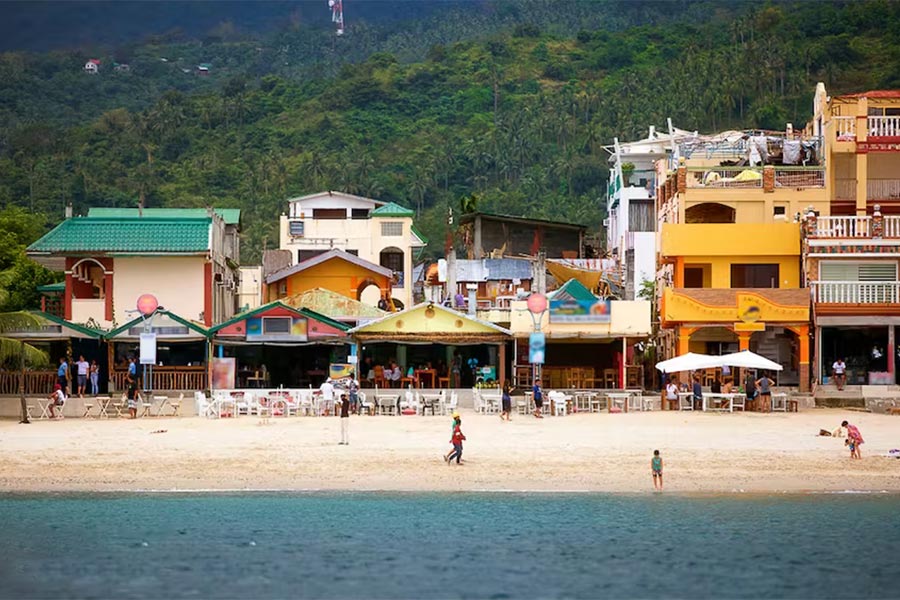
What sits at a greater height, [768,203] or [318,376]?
[768,203]

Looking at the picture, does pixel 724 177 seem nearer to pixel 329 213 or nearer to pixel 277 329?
pixel 277 329

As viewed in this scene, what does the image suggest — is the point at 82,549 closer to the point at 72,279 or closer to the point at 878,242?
the point at 72,279

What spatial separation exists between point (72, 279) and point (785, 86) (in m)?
73.7

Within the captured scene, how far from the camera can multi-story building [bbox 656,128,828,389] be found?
47.0 metres

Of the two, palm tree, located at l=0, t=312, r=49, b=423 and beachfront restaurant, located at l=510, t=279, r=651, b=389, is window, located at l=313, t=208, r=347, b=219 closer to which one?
beachfront restaurant, located at l=510, t=279, r=651, b=389

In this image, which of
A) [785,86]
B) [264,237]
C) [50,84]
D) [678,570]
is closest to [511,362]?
[678,570]

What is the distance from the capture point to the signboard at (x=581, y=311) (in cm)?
4691

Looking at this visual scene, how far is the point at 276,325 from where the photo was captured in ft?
155

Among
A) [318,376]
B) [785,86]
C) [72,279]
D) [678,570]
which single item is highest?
[785,86]

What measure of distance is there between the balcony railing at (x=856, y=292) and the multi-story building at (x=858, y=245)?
0.11ft

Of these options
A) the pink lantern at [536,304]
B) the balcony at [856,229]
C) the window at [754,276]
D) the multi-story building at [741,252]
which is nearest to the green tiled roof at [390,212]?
the multi-story building at [741,252]

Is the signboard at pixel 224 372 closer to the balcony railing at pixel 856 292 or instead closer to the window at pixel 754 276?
the window at pixel 754 276

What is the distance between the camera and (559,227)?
6919 cm

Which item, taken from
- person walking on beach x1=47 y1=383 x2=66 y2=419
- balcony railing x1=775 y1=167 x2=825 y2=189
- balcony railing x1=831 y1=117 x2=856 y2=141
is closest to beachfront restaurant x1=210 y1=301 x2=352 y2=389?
person walking on beach x1=47 y1=383 x2=66 y2=419
